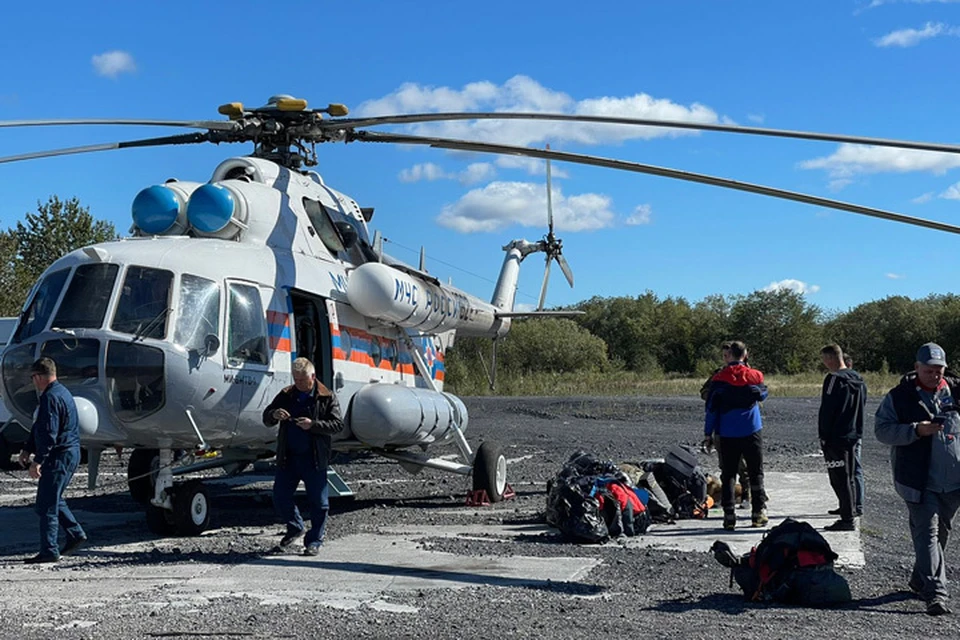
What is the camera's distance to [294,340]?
10367 millimetres

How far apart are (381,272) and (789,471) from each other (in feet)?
24.1

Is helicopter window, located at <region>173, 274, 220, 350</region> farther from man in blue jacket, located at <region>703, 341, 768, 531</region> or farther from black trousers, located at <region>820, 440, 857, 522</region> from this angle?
black trousers, located at <region>820, 440, 857, 522</region>

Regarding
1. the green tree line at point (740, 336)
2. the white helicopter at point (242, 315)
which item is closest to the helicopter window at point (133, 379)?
the white helicopter at point (242, 315)

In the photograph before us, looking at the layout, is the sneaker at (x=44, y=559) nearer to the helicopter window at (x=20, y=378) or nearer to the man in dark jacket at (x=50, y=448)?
the man in dark jacket at (x=50, y=448)

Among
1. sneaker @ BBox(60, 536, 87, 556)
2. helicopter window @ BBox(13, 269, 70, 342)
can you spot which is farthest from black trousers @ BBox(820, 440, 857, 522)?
helicopter window @ BBox(13, 269, 70, 342)

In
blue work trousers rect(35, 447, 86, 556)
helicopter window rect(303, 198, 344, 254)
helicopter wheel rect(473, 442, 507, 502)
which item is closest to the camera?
blue work trousers rect(35, 447, 86, 556)

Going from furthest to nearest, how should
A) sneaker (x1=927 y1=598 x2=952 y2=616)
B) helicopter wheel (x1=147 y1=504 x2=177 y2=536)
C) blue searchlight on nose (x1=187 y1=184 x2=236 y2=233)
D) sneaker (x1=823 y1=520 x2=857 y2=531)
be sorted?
blue searchlight on nose (x1=187 y1=184 x2=236 y2=233)
sneaker (x1=823 y1=520 x2=857 y2=531)
helicopter wheel (x1=147 y1=504 x2=177 y2=536)
sneaker (x1=927 y1=598 x2=952 y2=616)

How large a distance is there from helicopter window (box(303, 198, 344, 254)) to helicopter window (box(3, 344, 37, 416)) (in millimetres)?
3586

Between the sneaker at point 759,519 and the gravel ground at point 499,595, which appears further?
the sneaker at point 759,519

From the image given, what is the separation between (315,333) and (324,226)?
132 centimetres

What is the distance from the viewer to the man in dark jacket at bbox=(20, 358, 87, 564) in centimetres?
823

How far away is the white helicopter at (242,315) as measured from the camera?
28.8ft

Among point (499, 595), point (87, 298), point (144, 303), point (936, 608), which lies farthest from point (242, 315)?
point (936, 608)

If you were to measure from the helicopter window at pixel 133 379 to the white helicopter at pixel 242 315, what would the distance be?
1 centimetres
